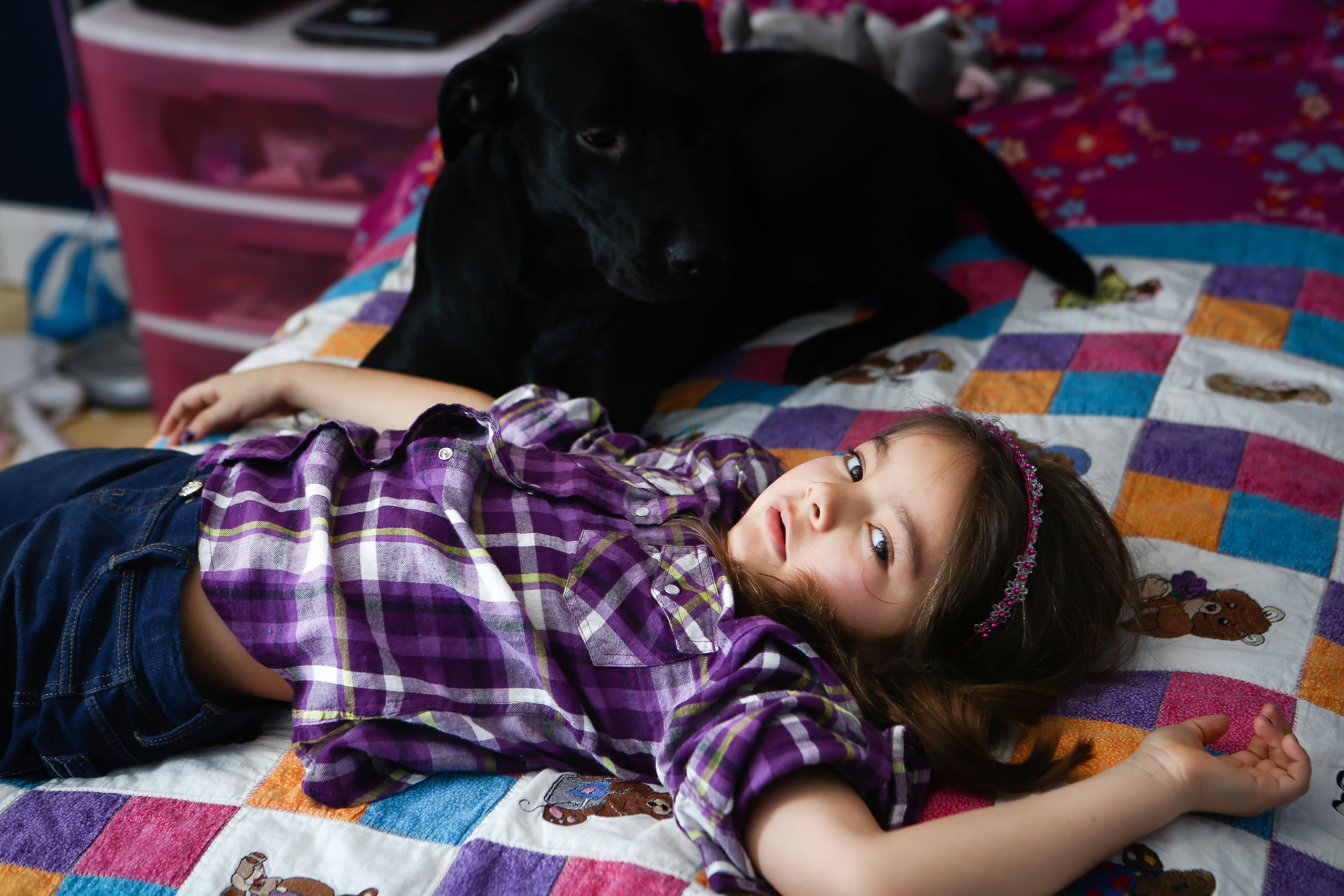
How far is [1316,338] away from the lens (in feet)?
4.21

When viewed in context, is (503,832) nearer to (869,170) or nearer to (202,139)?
(869,170)

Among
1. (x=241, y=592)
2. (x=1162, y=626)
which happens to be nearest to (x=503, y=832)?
(x=241, y=592)

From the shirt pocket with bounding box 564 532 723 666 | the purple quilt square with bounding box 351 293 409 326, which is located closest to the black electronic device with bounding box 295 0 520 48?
the purple quilt square with bounding box 351 293 409 326

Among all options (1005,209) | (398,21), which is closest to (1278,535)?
(1005,209)

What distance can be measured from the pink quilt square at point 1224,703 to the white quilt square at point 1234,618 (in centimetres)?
1

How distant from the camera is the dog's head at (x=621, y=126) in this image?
113 centimetres

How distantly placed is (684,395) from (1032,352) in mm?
442

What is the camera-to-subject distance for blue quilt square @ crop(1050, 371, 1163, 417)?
117 cm

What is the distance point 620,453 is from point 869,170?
0.70 metres

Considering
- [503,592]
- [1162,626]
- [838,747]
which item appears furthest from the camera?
[1162,626]

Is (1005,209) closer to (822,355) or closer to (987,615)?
(822,355)

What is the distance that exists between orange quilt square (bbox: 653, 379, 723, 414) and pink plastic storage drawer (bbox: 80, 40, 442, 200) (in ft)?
3.06

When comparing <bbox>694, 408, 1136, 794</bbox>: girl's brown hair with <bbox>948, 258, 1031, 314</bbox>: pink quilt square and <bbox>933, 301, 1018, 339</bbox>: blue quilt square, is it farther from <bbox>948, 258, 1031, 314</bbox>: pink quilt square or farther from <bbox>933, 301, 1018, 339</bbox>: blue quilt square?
<bbox>948, 258, 1031, 314</bbox>: pink quilt square

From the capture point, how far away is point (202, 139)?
6.97 ft
